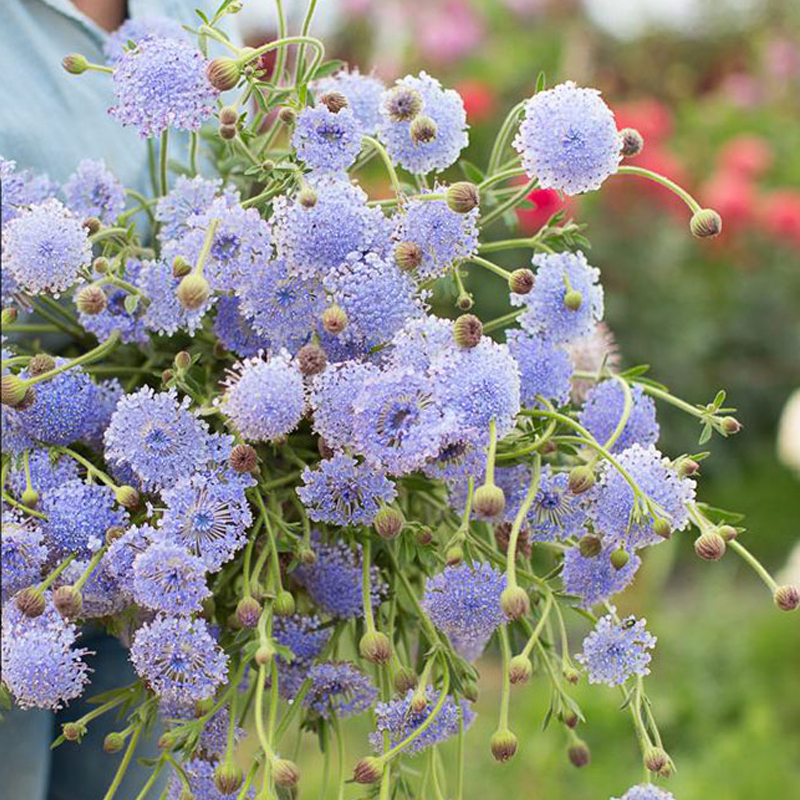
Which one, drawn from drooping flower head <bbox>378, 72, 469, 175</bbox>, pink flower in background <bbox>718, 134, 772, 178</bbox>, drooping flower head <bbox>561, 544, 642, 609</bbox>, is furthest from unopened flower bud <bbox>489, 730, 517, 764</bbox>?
pink flower in background <bbox>718, 134, 772, 178</bbox>

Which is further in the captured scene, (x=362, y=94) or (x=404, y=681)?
(x=362, y=94)

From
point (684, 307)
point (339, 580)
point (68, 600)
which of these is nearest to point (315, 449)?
point (339, 580)

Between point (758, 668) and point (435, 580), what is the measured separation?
2.01 metres

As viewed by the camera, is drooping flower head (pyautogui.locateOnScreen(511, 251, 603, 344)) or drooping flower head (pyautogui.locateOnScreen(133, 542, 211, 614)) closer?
drooping flower head (pyautogui.locateOnScreen(133, 542, 211, 614))

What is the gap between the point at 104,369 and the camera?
0.73 m

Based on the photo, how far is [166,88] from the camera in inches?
26.2

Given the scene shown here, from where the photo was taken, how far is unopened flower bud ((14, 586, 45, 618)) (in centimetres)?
61

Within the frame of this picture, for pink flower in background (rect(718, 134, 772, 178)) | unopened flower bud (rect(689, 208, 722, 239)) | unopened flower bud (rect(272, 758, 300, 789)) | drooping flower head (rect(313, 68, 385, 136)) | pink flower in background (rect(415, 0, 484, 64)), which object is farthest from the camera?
pink flower in background (rect(415, 0, 484, 64))

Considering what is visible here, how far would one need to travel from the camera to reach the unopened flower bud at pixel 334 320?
0.61m

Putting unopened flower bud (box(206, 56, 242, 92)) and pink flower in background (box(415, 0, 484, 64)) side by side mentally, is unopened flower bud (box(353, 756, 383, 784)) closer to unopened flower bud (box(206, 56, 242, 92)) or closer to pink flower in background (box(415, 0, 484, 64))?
unopened flower bud (box(206, 56, 242, 92))

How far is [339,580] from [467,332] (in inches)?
6.9

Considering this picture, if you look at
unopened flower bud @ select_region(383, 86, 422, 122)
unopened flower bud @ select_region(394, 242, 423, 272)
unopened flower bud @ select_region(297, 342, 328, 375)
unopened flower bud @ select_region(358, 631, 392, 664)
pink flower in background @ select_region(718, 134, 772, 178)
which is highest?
unopened flower bud @ select_region(383, 86, 422, 122)

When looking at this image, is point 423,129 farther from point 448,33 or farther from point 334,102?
point 448,33

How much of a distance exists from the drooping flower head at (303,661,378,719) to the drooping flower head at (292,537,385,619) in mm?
33
